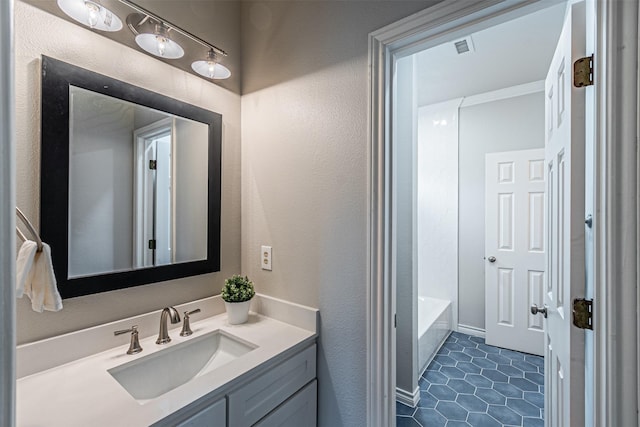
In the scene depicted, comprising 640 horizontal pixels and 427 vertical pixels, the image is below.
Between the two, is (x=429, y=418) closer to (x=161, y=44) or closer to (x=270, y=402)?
(x=270, y=402)

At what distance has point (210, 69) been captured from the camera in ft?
4.57

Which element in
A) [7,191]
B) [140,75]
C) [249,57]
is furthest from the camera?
[249,57]

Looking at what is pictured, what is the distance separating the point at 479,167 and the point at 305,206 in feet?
8.58

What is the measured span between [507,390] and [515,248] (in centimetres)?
135

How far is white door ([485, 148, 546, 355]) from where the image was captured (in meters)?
2.78

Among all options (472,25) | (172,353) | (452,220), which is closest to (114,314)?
(172,353)

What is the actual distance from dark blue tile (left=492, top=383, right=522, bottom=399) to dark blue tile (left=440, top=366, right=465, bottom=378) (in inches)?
9.7

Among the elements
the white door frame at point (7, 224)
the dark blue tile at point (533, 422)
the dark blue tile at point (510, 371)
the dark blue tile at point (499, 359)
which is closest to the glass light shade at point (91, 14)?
the white door frame at point (7, 224)

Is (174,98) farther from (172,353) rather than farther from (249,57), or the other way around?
(172,353)

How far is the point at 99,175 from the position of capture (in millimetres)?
1115

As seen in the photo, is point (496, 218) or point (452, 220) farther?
point (452, 220)

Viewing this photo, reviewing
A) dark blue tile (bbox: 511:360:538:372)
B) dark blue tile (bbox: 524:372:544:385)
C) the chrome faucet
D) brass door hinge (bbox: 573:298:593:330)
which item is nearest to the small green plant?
the chrome faucet

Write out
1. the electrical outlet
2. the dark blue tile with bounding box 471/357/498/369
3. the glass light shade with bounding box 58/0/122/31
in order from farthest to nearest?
the dark blue tile with bounding box 471/357/498/369
the electrical outlet
the glass light shade with bounding box 58/0/122/31

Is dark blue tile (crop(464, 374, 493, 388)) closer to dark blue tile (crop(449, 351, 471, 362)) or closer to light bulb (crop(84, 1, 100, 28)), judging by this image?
dark blue tile (crop(449, 351, 471, 362))
